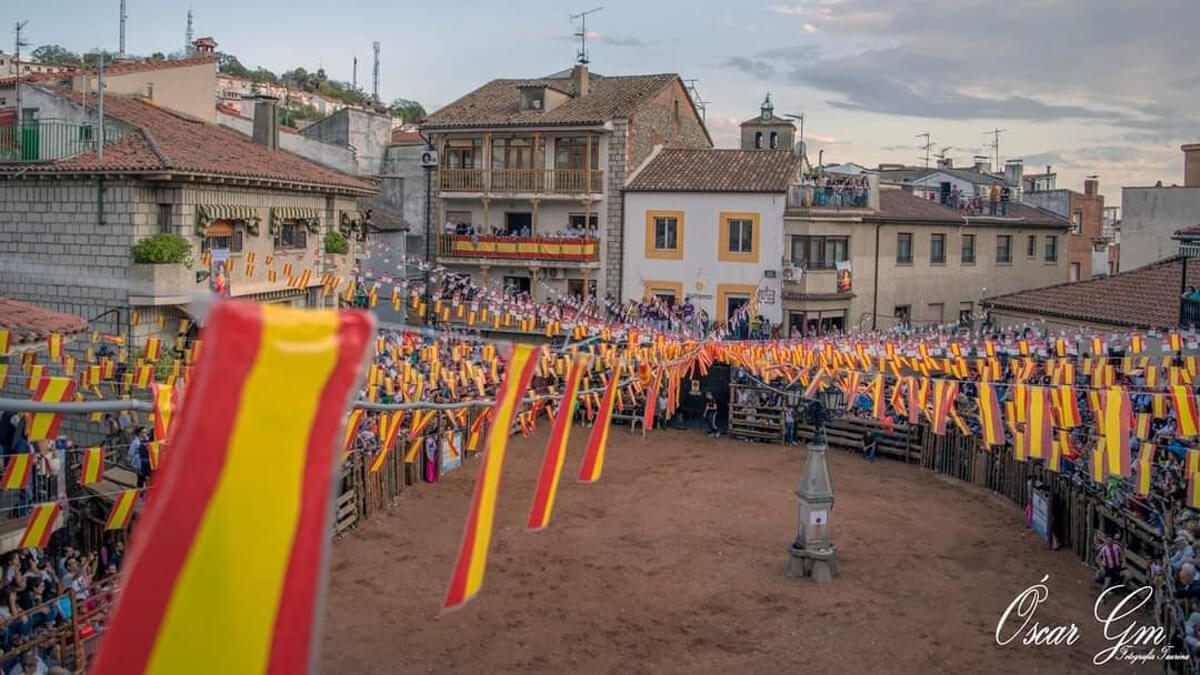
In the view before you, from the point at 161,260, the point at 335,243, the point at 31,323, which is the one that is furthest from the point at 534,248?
the point at 31,323

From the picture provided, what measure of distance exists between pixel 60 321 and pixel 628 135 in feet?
88.0

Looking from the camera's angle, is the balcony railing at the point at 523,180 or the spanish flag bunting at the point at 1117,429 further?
the balcony railing at the point at 523,180

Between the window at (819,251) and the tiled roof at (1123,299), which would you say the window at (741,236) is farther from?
the tiled roof at (1123,299)

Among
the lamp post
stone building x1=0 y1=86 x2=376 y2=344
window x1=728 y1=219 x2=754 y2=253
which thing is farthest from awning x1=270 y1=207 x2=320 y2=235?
the lamp post

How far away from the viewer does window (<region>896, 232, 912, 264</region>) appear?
41938mm

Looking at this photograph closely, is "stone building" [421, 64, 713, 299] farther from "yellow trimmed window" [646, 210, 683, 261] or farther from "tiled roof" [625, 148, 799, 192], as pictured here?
"yellow trimmed window" [646, 210, 683, 261]

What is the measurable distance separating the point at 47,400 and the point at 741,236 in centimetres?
2893

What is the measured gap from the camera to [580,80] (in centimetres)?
4369

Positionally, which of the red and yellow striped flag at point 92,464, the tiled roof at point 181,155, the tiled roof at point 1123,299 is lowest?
the red and yellow striped flag at point 92,464

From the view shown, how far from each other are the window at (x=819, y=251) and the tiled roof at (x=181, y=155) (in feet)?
49.2

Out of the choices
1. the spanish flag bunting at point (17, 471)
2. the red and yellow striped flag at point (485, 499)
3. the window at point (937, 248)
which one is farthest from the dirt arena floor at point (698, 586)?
the window at point (937, 248)

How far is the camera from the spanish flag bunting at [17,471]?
14148 mm

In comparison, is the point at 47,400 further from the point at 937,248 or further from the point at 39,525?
the point at 937,248

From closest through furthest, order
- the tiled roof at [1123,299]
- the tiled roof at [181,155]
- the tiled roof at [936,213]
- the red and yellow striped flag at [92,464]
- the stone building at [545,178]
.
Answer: the red and yellow striped flag at [92,464], the tiled roof at [181,155], the tiled roof at [1123,299], the stone building at [545,178], the tiled roof at [936,213]
